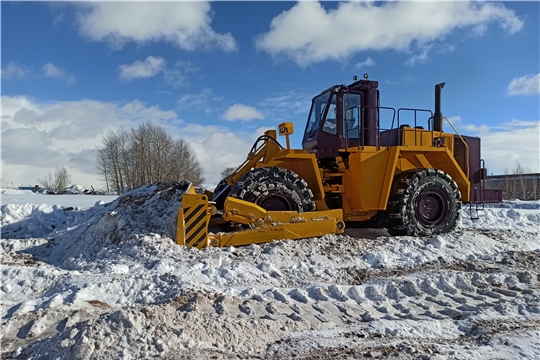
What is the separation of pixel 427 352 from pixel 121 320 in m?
2.68

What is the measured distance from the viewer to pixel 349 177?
8.11 m

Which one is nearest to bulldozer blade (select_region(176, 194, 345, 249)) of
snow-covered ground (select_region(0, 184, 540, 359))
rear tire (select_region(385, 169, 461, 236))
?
snow-covered ground (select_region(0, 184, 540, 359))

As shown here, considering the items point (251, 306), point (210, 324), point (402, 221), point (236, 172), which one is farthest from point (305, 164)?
point (210, 324)

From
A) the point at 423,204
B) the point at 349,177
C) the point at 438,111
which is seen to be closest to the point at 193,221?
the point at 349,177

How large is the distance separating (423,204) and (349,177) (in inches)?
69.3

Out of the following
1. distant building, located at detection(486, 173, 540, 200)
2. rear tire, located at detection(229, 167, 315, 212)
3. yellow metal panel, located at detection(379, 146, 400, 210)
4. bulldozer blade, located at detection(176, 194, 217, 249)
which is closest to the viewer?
bulldozer blade, located at detection(176, 194, 217, 249)

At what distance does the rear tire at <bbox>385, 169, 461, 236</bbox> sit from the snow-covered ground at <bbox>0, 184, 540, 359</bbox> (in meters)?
0.48

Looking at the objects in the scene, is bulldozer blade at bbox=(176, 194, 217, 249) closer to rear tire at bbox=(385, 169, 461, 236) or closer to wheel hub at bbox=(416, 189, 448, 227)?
rear tire at bbox=(385, 169, 461, 236)

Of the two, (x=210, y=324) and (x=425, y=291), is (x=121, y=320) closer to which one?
(x=210, y=324)

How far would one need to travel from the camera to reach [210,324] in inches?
148

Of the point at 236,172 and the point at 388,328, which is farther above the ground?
the point at 236,172

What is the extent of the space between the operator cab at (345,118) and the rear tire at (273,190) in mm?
1330

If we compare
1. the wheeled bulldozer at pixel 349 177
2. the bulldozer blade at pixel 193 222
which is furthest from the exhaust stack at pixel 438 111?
the bulldozer blade at pixel 193 222

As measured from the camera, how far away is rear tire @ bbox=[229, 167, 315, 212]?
719 cm
